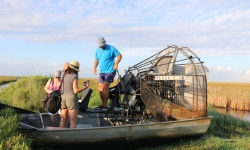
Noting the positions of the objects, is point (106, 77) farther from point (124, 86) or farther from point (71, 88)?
point (71, 88)

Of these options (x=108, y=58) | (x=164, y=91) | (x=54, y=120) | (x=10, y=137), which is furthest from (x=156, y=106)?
(x=10, y=137)

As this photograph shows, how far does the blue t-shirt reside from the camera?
25.5ft

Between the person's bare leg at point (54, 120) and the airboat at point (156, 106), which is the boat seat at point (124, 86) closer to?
the airboat at point (156, 106)

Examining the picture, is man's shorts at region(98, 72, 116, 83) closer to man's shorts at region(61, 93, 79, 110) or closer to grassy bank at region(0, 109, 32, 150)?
man's shorts at region(61, 93, 79, 110)

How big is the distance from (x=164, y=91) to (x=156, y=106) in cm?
54

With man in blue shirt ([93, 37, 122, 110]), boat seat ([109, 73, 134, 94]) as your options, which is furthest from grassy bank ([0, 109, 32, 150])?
boat seat ([109, 73, 134, 94])

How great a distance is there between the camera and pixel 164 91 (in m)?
7.68

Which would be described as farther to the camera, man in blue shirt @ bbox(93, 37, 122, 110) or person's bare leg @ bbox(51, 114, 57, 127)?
man in blue shirt @ bbox(93, 37, 122, 110)

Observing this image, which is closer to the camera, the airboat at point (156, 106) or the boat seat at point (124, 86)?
the airboat at point (156, 106)

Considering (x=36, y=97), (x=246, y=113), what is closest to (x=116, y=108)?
(x=36, y=97)

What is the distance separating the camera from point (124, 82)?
792 cm

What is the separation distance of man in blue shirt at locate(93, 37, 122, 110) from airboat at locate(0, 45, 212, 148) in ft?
1.03

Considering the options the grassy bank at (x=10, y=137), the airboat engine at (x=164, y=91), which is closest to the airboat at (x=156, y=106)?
the airboat engine at (x=164, y=91)

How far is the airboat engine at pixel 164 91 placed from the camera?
7336 millimetres
